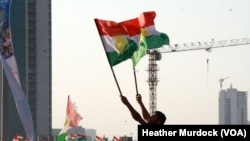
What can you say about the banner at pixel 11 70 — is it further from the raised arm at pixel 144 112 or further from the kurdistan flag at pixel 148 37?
the raised arm at pixel 144 112

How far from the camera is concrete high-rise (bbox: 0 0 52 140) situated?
5950 inches

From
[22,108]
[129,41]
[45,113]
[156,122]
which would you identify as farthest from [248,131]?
[45,113]

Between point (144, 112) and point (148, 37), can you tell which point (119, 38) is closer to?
point (148, 37)

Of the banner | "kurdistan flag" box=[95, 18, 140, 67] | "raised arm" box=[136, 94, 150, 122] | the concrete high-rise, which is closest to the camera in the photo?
"raised arm" box=[136, 94, 150, 122]

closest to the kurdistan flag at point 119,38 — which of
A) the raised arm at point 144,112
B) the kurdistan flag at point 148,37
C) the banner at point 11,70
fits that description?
the kurdistan flag at point 148,37

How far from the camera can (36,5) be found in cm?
15662

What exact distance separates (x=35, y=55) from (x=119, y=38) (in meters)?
142

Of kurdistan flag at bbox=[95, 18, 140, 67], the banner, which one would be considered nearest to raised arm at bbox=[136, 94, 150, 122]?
kurdistan flag at bbox=[95, 18, 140, 67]

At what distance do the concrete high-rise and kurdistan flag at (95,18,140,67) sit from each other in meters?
137

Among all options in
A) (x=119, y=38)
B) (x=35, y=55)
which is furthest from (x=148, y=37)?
(x=35, y=55)

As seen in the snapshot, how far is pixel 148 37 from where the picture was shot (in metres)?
14.9

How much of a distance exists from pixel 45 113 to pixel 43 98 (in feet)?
10.2

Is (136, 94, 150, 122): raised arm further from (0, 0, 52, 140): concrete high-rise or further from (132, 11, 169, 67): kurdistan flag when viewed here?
(0, 0, 52, 140): concrete high-rise

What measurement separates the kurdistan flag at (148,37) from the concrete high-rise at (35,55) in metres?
136
